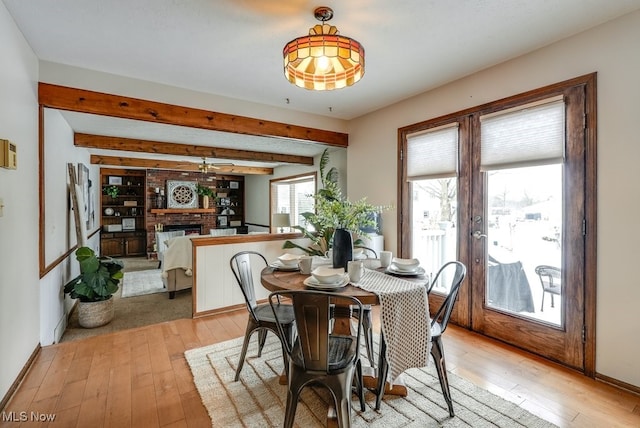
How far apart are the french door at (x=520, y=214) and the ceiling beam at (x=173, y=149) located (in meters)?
3.30

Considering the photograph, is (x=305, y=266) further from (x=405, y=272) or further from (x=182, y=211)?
(x=182, y=211)

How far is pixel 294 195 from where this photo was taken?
7.52m

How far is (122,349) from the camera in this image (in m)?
2.73

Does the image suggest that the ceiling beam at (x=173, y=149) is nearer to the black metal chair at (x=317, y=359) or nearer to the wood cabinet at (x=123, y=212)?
the wood cabinet at (x=123, y=212)

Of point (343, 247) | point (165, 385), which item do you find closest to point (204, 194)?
point (165, 385)

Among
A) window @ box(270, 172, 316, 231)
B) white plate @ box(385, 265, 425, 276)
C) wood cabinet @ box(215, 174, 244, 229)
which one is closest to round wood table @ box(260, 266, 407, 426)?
white plate @ box(385, 265, 425, 276)

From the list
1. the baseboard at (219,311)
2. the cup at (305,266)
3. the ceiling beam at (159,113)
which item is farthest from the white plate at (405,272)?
the ceiling beam at (159,113)

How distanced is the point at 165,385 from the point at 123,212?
25.6 ft

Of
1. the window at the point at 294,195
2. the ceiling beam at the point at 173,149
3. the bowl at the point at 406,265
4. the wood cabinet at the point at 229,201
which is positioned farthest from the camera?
the wood cabinet at the point at 229,201

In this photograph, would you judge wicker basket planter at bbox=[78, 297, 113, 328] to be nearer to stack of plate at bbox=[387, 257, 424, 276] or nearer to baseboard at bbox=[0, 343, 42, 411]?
baseboard at bbox=[0, 343, 42, 411]

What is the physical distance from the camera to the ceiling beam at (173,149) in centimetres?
486

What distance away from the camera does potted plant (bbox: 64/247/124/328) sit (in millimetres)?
3357

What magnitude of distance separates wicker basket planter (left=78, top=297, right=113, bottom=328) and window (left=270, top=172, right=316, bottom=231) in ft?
12.4

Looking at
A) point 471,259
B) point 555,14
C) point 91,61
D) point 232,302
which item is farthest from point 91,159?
point 555,14
